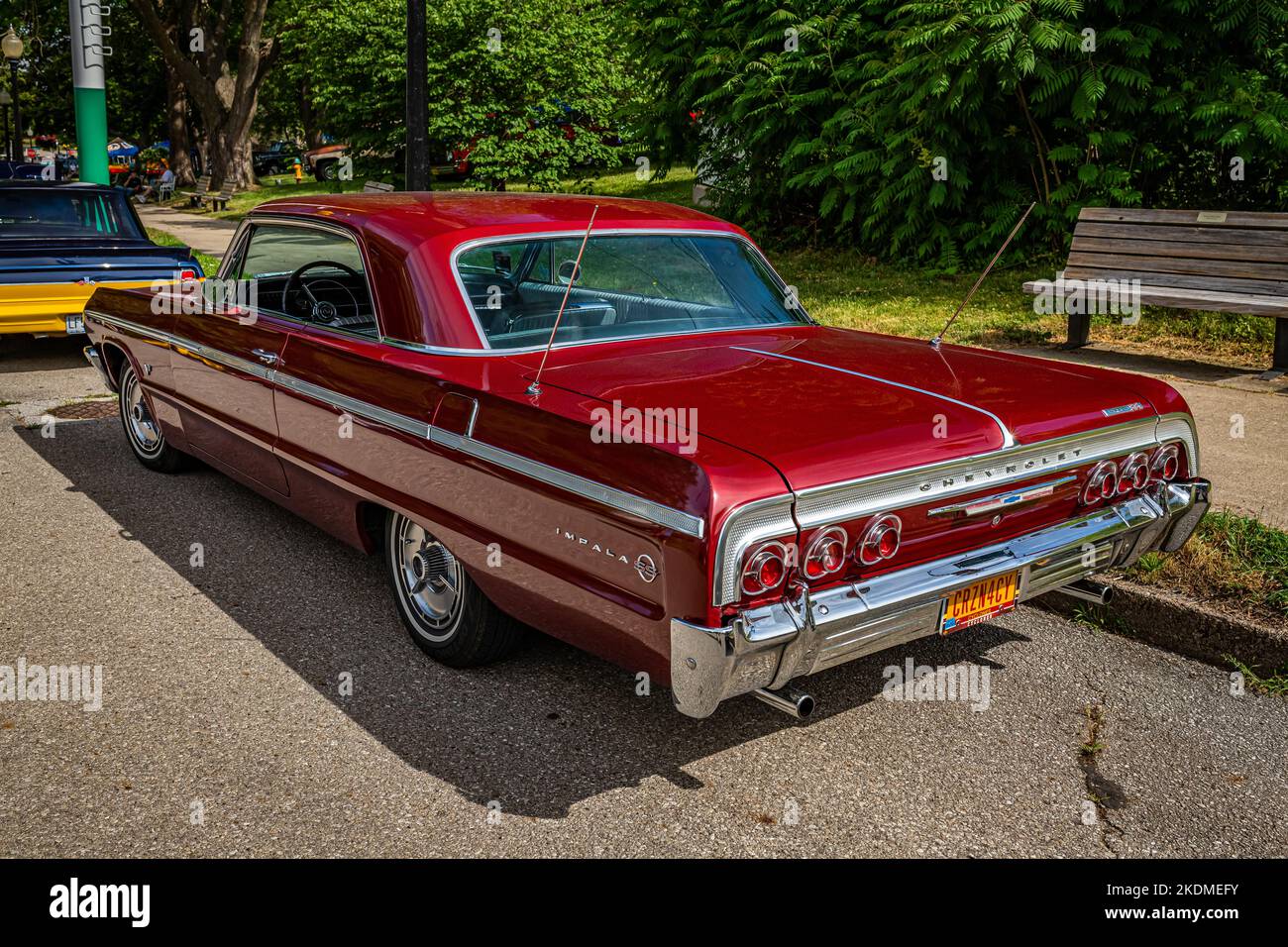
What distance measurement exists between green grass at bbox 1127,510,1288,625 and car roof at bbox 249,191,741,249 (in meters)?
2.20

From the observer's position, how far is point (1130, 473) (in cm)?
388

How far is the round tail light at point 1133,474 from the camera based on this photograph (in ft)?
12.7

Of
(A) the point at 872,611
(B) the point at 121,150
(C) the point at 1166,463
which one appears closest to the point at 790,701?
(A) the point at 872,611

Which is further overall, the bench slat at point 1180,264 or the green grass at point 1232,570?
the bench slat at point 1180,264

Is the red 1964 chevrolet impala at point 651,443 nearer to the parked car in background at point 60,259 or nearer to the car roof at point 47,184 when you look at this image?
the parked car in background at point 60,259

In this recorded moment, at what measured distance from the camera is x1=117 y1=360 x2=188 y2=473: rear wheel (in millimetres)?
6449

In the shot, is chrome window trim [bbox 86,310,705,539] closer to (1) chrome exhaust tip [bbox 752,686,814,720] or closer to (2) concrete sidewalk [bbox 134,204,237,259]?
(1) chrome exhaust tip [bbox 752,686,814,720]

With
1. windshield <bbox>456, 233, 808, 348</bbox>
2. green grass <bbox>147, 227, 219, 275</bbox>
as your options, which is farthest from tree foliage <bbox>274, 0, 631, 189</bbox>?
windshield <bbox>456, 233, 808, 348</bbox>

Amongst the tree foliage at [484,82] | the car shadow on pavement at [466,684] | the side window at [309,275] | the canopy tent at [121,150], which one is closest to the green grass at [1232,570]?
the car shadow on pavement at [466,684]

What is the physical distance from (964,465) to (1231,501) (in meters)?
2.85

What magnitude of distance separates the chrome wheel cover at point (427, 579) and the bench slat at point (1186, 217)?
22.7ft

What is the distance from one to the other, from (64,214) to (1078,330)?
8544mm

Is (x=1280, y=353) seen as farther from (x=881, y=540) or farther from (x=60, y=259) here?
(x=60, y=259)
